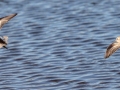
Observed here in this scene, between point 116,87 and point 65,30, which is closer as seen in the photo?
point 116,87

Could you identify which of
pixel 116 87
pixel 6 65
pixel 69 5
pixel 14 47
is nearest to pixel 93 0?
pixel 69 5

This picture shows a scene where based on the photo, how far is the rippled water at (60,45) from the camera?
985 centimetres

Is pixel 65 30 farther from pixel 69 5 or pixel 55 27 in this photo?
pixel 69 5

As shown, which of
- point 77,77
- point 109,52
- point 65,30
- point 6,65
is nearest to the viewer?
point 109,52

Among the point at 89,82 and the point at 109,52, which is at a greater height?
the point at 109,52

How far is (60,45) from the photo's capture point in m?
11.6

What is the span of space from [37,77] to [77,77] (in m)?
0.67

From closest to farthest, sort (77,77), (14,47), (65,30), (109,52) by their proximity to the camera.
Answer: (109,52) → (77,77) → (14,47) → (65,30)

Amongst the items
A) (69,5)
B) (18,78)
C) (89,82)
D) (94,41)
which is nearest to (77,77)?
(89,82)

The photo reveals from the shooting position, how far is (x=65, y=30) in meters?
12.5

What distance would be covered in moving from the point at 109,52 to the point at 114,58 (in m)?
1.64

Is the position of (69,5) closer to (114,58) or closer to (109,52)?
(114,58)

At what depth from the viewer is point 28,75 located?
10.1 metres

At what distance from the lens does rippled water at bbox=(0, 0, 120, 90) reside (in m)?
9.85
